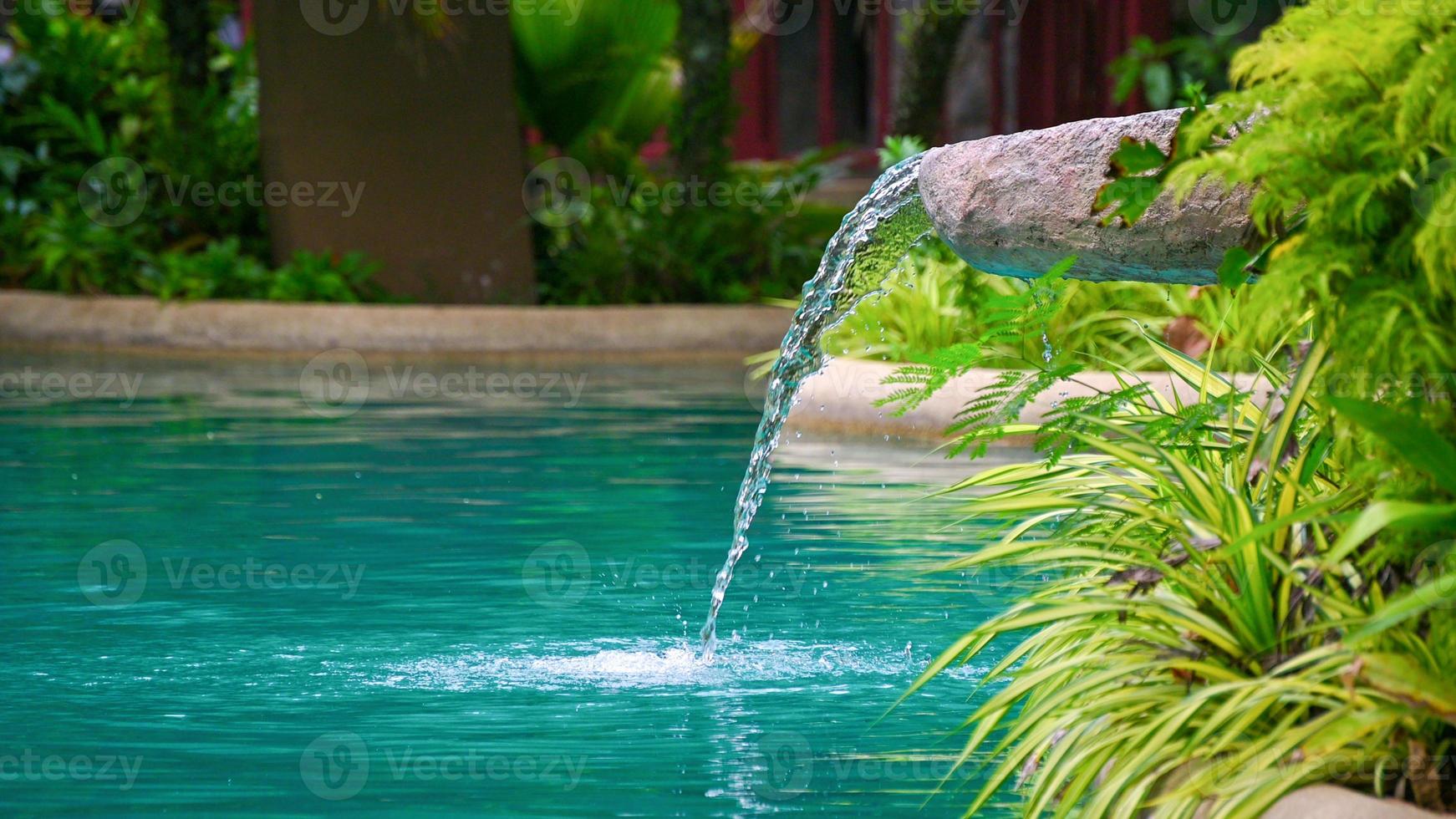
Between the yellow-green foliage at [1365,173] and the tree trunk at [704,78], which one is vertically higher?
the tree trunk at [704,78]

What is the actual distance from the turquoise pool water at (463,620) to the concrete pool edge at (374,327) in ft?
12.5

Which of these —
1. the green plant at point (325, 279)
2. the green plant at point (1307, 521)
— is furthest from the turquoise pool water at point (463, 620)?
the green plant at point (325, 279)

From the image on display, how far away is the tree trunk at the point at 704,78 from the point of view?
17375 millimetres

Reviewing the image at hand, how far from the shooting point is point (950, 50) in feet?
59.3

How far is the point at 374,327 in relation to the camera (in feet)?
52.1

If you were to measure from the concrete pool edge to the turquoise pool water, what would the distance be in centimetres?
380

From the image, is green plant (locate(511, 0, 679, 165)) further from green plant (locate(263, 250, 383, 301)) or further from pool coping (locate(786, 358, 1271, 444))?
pool coping (locate(786, 358, 1271, 444))

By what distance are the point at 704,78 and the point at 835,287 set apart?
11.3 meters

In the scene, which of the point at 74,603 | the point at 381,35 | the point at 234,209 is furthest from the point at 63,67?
the point at 74,603

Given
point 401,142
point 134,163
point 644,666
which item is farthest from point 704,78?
point 644,666

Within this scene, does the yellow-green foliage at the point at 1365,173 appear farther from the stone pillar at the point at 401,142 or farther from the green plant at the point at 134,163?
the green plant at the point at 134,163

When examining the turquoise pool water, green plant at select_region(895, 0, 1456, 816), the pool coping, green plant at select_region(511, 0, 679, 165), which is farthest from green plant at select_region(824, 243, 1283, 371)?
green plant at select_region(511, 0, 679, 165)

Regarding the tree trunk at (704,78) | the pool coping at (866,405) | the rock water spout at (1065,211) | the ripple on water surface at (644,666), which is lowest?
the ripple on water surface at (644,666)

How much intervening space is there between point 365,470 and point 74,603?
327 centimetres
